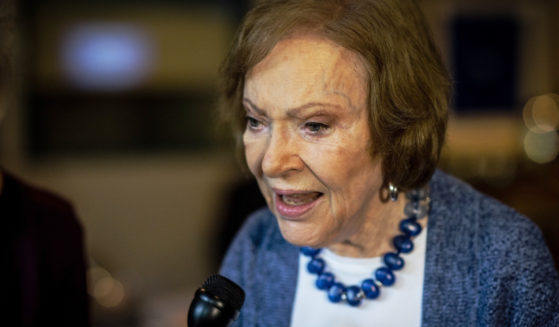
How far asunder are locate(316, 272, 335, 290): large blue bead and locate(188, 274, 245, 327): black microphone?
0.35 meters

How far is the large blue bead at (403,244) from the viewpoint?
3.78 ft

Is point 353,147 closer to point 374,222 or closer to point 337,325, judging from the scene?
point 374,222

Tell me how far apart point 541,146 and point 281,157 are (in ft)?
8.22

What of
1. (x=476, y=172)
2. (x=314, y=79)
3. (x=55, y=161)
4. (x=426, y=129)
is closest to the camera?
(x=314, y=79)

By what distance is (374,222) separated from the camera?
1162 mm

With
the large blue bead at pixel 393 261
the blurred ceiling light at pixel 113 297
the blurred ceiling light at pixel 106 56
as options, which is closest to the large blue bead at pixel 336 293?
the large blue bead at pixel 393 261

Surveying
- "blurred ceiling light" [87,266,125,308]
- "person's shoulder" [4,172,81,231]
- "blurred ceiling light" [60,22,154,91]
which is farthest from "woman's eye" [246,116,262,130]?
"blurred ceiling light" [60,22,154,91]

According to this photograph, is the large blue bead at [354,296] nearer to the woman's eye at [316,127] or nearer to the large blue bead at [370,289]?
the large blue bead at [370,289]

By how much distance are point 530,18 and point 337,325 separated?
12.6ft

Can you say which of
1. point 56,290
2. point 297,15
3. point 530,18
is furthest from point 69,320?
point 530,18

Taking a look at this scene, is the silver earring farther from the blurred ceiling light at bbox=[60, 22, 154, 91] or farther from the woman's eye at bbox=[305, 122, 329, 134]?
the blurred ceiling light at bbox=[60, 22, 154, 91]

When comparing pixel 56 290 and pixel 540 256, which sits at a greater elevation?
pixel 540 256

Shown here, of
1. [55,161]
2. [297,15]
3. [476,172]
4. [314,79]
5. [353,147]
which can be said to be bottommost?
[55,161]

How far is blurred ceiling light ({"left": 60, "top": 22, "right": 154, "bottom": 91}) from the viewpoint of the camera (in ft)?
13.8
